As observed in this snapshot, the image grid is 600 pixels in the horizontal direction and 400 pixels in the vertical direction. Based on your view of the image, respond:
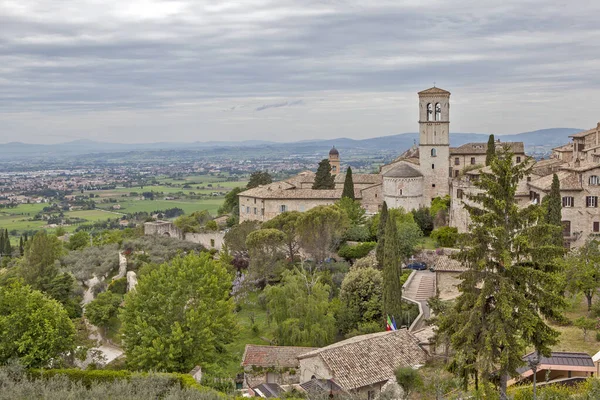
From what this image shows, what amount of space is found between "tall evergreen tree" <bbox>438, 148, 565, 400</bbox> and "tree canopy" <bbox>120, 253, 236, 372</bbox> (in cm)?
1281

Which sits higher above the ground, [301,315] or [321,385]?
[321,385]

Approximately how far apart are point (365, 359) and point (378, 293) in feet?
32.7

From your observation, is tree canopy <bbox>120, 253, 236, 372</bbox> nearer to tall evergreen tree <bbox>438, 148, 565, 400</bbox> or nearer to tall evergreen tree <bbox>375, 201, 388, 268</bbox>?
tall evergreen tree <bbox>438, 148, 565, 400</bbox>

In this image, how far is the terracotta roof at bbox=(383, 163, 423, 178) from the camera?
57375 millimetres

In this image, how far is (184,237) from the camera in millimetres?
65750

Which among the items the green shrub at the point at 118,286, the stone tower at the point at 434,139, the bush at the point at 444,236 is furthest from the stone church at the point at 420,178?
the green shrub at the point at 118,286

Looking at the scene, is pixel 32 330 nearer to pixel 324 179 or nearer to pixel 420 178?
pixel 420 178

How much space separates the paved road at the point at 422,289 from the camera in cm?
3638

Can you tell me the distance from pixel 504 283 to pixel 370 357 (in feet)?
32.5

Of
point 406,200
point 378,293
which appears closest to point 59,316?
point 378,293

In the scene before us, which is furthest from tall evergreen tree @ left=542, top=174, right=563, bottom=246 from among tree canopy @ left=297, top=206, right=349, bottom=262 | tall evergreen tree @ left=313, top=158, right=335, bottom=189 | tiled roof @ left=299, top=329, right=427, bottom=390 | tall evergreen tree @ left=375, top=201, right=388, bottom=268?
tall evergreen tree @ left=313, top=158, right=335, bottom=189

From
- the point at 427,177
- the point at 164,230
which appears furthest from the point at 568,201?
the point at 164,230

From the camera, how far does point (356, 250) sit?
48.7 m

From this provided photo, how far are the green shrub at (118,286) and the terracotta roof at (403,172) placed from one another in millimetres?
25008
